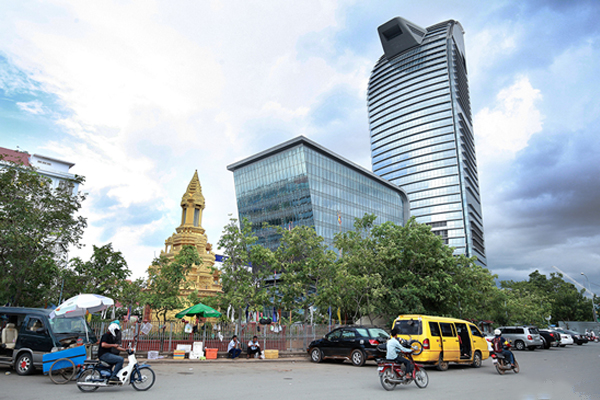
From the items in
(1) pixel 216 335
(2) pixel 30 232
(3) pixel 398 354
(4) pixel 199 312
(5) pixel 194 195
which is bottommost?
(1) pixel 216 335

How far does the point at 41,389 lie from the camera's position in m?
9.21

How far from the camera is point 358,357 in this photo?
648 inches

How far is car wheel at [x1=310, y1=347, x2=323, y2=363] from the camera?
711 inches

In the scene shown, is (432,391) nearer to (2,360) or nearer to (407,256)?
(2,360)

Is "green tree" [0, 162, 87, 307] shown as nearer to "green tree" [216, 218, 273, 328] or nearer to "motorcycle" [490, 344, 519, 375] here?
"green tree" [216, 218, 273, 328]

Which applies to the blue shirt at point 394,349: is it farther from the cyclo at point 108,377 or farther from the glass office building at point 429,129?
the glass office building at point 429,129

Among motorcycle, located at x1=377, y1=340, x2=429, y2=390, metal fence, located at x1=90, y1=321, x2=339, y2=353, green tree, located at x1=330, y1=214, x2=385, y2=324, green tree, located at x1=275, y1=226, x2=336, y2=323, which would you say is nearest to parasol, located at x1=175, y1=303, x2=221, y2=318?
metal fence, located at x1=90, y1=321, x2=339, y2=353

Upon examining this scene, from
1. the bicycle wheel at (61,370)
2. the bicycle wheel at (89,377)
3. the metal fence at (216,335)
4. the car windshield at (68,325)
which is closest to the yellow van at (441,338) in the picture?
the metal fence at (216,335)

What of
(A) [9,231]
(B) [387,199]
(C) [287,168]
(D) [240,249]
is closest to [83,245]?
(A) [9,231]

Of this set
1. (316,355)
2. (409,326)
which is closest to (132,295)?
(316,355)

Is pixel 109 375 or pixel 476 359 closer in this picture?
pixel 109 375

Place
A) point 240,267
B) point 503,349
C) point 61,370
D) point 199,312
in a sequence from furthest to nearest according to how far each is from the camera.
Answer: point 240,267 < point 199,312 < point 503,349 < point 61,370

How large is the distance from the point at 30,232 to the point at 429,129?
414 ft

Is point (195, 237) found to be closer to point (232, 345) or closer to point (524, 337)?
point (232, 345)
